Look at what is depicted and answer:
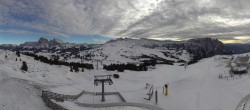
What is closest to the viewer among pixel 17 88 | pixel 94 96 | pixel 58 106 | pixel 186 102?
pixel 58 106

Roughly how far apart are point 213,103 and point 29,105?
Answer: 2452cm

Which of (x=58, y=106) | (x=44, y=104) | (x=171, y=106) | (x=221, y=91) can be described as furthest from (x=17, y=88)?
(x=221, y=91)

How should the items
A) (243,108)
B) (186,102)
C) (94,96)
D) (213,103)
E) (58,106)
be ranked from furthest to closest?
(94,96) < (186,102) < (213,103) < (58,106) < (243,108)

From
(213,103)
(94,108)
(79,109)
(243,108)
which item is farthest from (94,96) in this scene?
(243,108)

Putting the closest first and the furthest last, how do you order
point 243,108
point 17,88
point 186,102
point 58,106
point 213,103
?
point 243,108
point 58,106
point 17,88
point 213,103
point 186,102

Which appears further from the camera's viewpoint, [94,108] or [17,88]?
[94,108]

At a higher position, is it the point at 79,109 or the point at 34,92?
the point at 34,92

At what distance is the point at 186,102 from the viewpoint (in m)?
34.1

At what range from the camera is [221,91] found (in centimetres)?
3528

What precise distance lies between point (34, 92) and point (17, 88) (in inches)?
86.6

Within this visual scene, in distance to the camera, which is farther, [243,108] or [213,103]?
[213,103]

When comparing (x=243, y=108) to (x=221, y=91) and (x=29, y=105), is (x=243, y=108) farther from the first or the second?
(x=29, y=105)

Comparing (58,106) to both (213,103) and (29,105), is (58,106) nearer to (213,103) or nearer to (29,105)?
(29,105)

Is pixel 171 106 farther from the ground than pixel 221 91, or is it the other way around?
pixel 221 91
